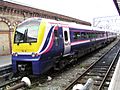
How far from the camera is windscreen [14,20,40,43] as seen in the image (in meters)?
10.9

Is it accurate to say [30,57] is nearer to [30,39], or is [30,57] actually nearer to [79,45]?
[30,39]

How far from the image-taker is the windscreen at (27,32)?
35.8 feet

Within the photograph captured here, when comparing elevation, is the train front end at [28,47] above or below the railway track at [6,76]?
above

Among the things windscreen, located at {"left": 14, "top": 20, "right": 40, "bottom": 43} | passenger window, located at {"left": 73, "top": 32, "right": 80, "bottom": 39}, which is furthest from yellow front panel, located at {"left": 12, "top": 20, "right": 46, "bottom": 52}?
passenger window, located at {"left": 73, "top": 32, "right": 80, "bottom": 39}

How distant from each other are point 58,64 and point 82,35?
17.7 feet

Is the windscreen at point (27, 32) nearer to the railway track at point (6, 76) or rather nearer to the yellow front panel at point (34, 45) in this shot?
the yellow front panel at point (34, 45)

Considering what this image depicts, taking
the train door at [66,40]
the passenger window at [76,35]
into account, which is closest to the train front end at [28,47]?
the train door at [66,40]

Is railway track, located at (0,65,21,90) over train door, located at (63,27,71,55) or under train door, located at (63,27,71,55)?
under

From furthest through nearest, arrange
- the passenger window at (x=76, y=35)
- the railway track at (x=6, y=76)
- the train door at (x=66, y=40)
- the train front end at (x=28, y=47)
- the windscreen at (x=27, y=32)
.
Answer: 1. the passenger window at (x=76, y=35)
2. the train door at (x=66, y=40)
3. the railway track at (x=6, y=76)
4. the windscreen at (x=27, y=32)
5. the train front end at (x=28, y=47)

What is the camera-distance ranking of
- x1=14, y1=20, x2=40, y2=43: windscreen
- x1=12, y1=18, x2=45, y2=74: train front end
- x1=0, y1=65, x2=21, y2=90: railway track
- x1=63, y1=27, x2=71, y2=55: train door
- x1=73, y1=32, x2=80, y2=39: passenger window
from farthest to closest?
x1=73, y1=32, x2=80, y2=39: passenger window < x1=63, y1=27, x2=71, y2=55: train door < x1=0, y1=65, x2=21, y2=90: railway track < x1=14, y1=20, x2=40, y2=43: windscreen < x1=12, y1=18, x2=45, y2=74: train front end

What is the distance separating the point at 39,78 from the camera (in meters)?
11.7

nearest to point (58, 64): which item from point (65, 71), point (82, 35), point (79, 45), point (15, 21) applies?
point (65, 71)

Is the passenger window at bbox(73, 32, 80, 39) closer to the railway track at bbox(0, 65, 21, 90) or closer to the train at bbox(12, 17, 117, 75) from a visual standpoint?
the train at bbox(12, 17, 117, 75)

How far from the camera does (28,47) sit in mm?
10789
